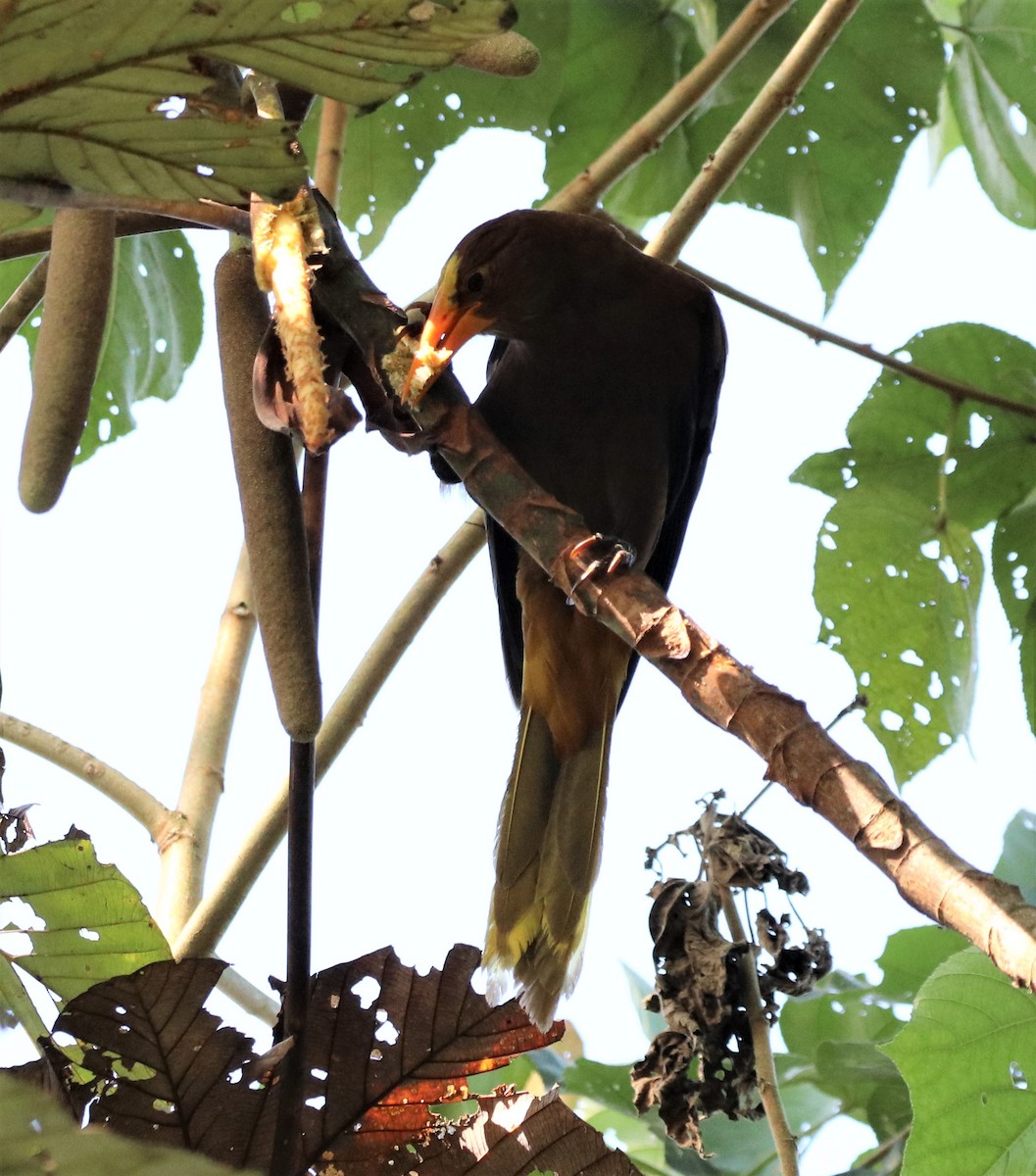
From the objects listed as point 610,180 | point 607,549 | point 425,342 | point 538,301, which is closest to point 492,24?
point 425,342

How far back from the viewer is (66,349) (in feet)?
3.92

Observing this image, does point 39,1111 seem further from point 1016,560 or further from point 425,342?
point 1016,560

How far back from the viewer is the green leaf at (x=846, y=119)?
8.08 feet

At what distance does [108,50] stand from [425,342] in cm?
46

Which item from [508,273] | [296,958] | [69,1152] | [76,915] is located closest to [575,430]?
[508,273]

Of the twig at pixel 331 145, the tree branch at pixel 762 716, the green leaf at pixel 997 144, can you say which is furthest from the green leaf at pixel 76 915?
the green leaf at pixel 997 144

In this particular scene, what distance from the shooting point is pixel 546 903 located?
1963 millimetres

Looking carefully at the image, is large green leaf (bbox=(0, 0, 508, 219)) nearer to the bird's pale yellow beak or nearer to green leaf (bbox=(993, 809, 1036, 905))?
the bird's pale yellow beak

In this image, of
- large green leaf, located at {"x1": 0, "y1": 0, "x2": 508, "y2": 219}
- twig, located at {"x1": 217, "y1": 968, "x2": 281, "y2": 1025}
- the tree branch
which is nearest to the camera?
the tree branch

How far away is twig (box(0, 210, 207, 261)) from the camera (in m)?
1.31

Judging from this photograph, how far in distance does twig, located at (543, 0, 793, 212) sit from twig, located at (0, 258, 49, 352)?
0.93 metres

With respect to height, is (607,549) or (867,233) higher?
(867,233)

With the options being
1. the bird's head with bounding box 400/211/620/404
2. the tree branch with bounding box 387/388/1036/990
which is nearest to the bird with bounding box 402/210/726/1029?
the bird's head with bounding box 400/211/620/404

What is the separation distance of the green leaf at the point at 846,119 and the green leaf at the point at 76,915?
69.2 inches
